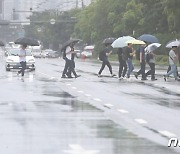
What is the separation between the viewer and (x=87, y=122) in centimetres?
1460

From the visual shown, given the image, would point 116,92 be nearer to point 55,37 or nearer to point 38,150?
point 38,150

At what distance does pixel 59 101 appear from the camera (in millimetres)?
19844

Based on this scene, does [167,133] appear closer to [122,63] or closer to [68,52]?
[122,63]

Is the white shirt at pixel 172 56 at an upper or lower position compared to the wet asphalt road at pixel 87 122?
upper

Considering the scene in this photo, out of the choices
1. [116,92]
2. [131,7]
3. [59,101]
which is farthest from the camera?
[131,7]

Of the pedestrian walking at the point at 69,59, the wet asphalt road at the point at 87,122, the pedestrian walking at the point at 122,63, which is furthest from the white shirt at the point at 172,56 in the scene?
the wet asphalt road at the point at 87,122

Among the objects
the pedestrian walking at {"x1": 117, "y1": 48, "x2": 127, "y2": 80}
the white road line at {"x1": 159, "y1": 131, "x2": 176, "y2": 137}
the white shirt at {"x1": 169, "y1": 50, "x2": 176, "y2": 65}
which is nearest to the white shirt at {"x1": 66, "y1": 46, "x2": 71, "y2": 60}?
the pedestrian walking at {"x1": 117, "y1": 48, "x2": 127, "y2": 80}

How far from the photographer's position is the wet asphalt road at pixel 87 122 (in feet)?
36.7

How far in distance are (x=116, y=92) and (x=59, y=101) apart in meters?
4.32

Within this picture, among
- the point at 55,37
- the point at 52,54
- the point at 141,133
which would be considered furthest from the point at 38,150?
the point at 55,37

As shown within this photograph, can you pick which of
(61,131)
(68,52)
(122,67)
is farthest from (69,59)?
(61,131)

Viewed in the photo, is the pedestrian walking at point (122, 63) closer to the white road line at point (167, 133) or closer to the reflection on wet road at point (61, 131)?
the reflection on wet road at point (61, 131)

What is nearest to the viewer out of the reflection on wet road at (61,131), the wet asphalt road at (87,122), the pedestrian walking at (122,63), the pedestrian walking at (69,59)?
the reflection on wet road at (61,131)

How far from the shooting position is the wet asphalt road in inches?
440
